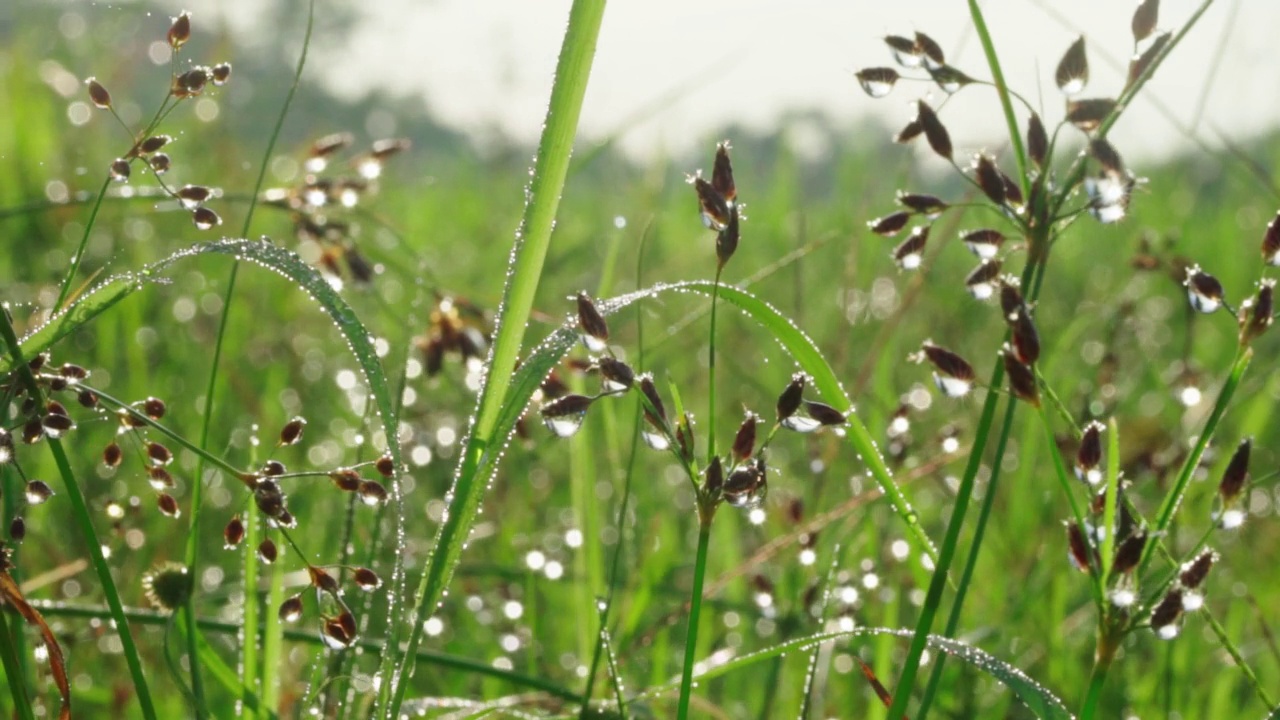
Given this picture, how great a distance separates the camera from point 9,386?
1.07 meters

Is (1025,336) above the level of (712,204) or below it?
below

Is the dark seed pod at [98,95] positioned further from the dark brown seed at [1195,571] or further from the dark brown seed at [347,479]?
the dark brown seed at [1195,571]

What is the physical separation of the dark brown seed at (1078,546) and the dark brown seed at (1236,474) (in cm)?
13

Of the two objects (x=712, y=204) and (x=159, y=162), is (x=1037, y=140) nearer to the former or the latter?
(x=712, y=204)

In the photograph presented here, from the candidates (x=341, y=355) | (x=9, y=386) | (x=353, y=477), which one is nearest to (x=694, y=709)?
(x=353, y=477)

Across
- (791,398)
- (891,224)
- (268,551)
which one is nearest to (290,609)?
(268,551)

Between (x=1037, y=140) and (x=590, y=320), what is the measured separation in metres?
0.39

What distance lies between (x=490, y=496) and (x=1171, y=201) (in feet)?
19.9

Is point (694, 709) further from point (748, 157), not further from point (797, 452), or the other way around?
point (748, 157)

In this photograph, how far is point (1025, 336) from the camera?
89 cm

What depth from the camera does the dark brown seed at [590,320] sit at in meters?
1.02

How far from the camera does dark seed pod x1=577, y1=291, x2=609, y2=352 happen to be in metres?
1.02

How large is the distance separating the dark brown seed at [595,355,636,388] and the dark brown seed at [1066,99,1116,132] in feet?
1.34

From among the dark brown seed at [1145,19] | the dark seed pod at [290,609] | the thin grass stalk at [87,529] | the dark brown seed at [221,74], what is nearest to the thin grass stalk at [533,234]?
the dark seed pod at [290,609]
